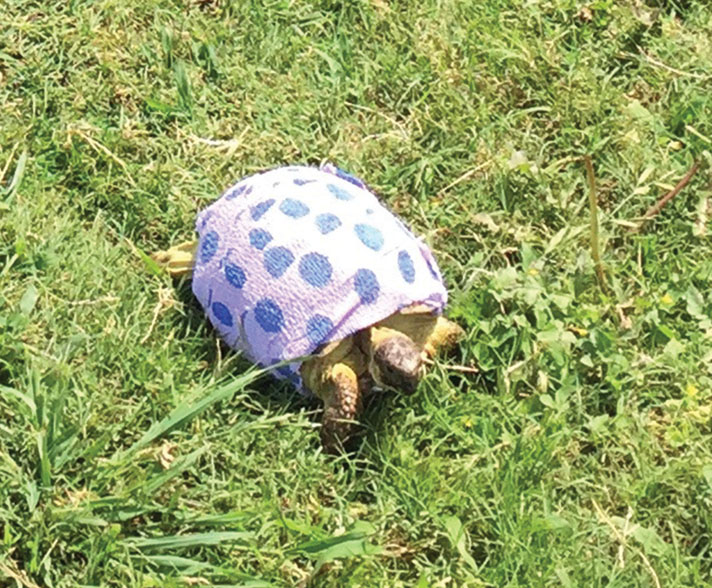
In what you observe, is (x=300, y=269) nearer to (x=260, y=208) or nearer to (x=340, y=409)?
(x=260, y=208)

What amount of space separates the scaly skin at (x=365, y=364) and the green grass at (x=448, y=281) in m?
0.07

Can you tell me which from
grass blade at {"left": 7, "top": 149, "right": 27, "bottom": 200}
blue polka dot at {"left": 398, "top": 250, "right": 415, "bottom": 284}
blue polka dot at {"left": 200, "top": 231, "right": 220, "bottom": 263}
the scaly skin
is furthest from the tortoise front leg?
grass blade at {"left": 7, "top": 149, "right": 27, "bottom": 200}

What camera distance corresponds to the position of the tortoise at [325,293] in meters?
2.96

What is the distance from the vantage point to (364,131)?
→ 3836 millimetres

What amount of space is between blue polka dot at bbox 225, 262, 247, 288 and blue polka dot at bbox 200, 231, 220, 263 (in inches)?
3.3

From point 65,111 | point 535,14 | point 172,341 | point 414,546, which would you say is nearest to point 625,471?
point 414,546

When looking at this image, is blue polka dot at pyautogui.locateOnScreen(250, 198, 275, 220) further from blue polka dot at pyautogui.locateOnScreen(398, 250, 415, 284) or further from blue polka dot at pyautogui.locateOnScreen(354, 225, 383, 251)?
blue polka dot at pyautogui.locateOnScreen(398, 250, 415, 284)

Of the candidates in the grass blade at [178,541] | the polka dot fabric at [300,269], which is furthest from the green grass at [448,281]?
the polka dot fabric at [300,269]

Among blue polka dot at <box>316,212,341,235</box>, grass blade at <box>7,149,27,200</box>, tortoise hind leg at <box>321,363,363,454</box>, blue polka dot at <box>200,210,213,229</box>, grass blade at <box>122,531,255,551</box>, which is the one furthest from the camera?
grass blade at <box>7,149,27,200</box>

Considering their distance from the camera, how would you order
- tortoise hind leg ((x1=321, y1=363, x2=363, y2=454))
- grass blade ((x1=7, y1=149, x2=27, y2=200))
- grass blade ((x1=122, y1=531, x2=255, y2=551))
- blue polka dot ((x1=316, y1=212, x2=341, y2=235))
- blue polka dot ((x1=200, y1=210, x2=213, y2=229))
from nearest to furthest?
grass blade ((x1=122, y1=531, x2=255, y2=551)) → tortoise hind leg ((x1=321, y1=363, x2=363, y2=454)) → blue polka dot ((x1=316, y1=212, x2=341, y2=235)) → blue polka dot ((x1=200, y1=210, x2=213, y2=229)) → grass blade ((x1=7, y1=149, x2=27, y2=200))

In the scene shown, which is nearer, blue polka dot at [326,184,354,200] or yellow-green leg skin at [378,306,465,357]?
yellow-green leg skin at [378,306,465,357]

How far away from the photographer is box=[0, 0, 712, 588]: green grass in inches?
110

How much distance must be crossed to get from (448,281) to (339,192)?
442mm

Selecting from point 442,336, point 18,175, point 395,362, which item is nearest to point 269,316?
point 395,362
